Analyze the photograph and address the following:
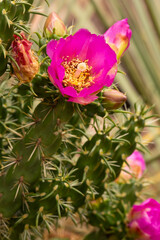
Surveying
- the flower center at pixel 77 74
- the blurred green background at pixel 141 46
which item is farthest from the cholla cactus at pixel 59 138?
the blurred green background at pixel 141 46

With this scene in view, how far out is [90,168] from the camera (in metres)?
0.63

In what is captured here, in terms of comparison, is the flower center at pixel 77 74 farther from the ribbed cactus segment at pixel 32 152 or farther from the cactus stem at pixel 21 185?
the cactus stem at pixel 21 185

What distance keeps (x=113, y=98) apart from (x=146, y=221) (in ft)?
0.90

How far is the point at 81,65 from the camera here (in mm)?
517

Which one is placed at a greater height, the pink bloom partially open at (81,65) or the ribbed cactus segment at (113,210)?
the pink bloom partially open at (81,65)

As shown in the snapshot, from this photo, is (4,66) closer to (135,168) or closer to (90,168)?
(90,168)

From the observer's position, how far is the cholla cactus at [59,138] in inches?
20.3

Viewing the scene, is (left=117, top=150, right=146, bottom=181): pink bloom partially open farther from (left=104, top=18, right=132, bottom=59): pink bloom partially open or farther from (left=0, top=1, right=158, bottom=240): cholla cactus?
(left=104, top=18, right=132, bottom=59): pink bloom partially open

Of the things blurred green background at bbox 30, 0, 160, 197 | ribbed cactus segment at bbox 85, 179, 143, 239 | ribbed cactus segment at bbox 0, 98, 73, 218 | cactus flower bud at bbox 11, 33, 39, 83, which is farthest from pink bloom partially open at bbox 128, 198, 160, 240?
blurred green background at bbox 30, 0, 160, 197

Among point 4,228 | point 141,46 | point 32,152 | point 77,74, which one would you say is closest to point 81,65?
point 77,74

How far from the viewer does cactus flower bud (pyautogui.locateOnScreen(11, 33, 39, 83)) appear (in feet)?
1.67

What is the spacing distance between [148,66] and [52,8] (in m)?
0.42

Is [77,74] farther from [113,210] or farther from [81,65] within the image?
[113,210]

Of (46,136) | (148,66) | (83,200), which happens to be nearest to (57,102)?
(46,136)
